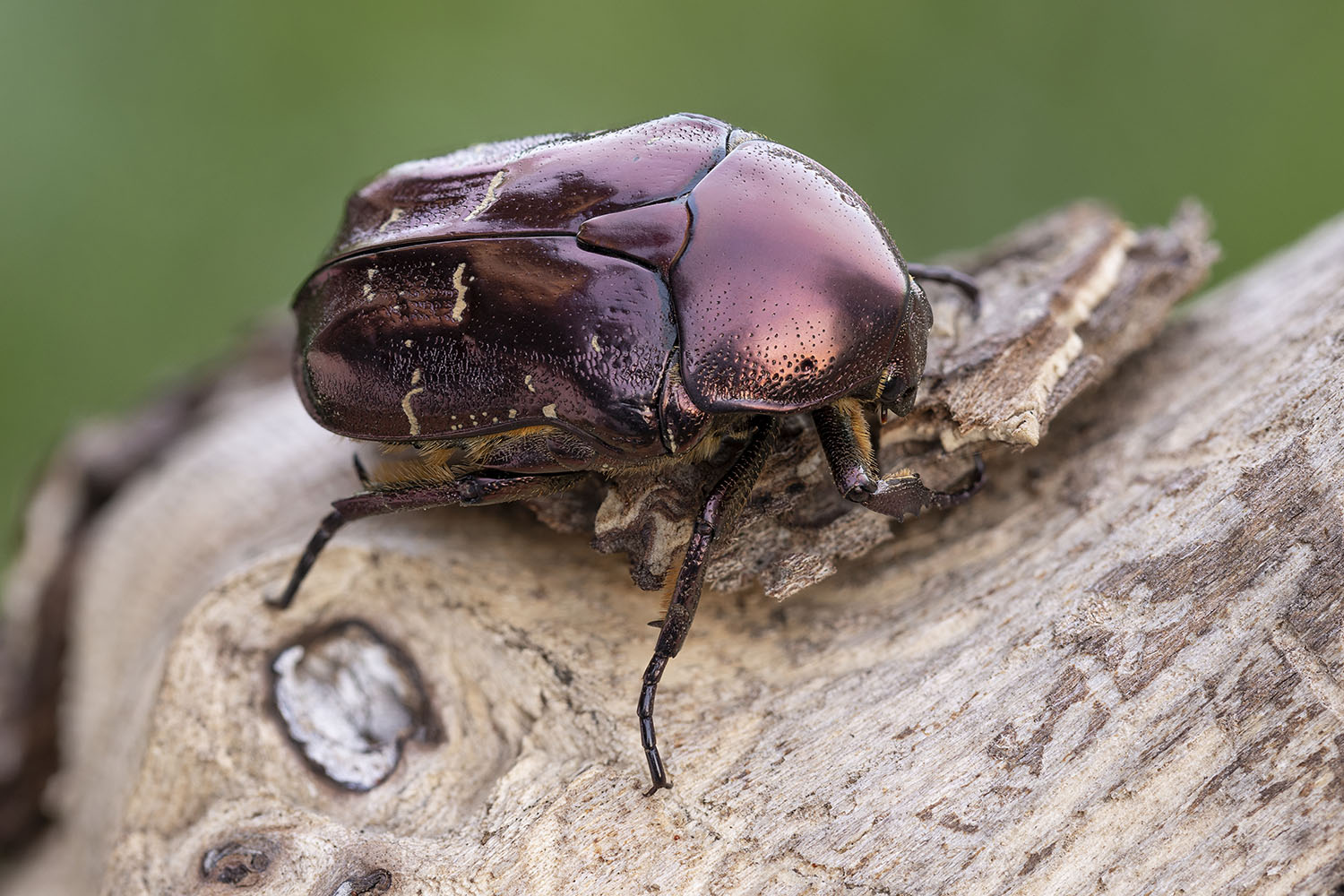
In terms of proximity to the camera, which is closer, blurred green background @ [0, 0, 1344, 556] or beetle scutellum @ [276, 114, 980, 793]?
beetle scutellum @ [276, 114, 980, 793]

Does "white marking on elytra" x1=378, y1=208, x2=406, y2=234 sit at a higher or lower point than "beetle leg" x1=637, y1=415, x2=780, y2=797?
higher

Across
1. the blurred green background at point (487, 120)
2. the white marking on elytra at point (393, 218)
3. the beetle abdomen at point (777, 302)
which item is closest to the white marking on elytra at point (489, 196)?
the white marking on elytra at point (393, 218)

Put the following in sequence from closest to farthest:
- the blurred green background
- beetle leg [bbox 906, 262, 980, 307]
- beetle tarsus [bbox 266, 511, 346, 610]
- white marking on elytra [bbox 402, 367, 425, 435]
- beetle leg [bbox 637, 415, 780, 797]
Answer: beetle leg [bbox 637, 415, 780, 797] < white marking on elytra [bbox 402, 367, 425, 435] < beetle tarsus [bbox 266, 511, 346, 610] < beetle leg [bbox 906, 262, 980, 307] < the blurred green background

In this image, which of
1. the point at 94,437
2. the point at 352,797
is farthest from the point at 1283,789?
the point at 94,437

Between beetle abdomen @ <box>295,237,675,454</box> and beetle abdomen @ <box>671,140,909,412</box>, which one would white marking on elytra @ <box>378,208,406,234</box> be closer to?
beetle abdomen @ <box>295,237,675,454</box>

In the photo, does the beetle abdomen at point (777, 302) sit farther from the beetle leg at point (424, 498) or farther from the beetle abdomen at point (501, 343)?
the beetle leg at point (424, 498)

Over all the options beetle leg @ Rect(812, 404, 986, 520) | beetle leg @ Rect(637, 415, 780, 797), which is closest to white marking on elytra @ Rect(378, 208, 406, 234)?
beetle leg @ Rect(637, 415, 780, 797)

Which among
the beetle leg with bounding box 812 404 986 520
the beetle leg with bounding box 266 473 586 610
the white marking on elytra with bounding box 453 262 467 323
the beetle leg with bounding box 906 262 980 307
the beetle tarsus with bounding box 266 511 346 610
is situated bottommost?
the beetle tarsus with bounding box 266 511 346 610
